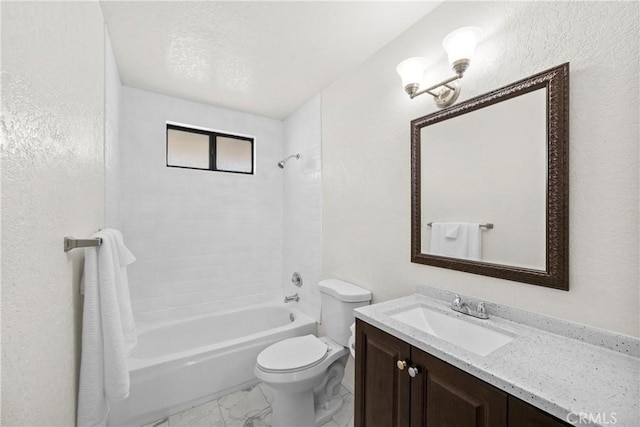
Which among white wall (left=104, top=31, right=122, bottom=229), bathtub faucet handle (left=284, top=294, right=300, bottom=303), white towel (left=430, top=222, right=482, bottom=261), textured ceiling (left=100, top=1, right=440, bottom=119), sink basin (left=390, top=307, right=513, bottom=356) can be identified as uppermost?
textured ceiling (left=100, top=1, right=440, bottom=119)

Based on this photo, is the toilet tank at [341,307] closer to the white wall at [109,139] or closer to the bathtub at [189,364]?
the bathtub at [189,364]

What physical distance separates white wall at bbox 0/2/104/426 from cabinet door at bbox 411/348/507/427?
1.13 m

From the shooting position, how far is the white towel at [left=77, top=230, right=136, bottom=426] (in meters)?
1.01

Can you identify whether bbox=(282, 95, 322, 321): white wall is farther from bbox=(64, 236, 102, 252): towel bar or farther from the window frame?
bbox=(64, 236, 102, 252): towel bar

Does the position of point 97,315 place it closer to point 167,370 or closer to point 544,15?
point 167,370

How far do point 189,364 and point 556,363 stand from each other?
2059mm

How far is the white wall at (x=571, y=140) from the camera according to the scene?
92cm

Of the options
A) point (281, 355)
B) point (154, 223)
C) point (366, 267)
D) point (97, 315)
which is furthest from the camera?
point (154, 223)

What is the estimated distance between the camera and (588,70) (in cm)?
99

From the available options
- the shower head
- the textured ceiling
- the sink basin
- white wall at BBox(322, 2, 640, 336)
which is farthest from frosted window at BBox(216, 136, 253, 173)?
the sink basin

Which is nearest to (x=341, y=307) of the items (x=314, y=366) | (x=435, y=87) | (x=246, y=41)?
(x=314, y=366)

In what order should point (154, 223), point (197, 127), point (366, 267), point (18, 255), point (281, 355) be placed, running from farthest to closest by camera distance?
point (197, 127)
point (154, 223)
point (366, 267)
point (281, 355)
point (18, 255)

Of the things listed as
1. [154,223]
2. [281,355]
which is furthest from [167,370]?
[154,223]

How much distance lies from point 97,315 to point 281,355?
→ 1091mm
